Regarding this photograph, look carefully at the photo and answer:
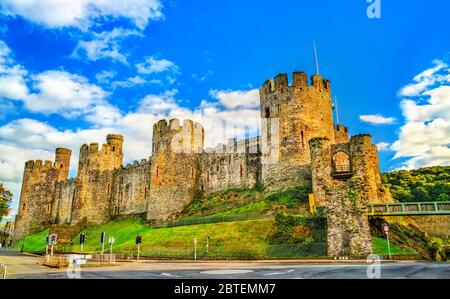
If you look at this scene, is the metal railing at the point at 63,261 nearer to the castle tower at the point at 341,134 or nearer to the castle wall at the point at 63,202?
the castle tower at the point at 341,134

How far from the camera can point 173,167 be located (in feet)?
138

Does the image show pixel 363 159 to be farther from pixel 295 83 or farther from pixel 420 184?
pixel 420 184

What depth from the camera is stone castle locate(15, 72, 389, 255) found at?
31.3 metres

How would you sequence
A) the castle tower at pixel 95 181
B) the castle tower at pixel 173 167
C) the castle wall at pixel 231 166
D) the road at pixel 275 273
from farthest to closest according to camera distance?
the castle tower at pixel 95 181
the castle tower at pixel 173 167
the castle wall at pixel 231 166
the road at pixel 275 273

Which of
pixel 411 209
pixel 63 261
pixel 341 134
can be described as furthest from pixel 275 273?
pixel 341 134

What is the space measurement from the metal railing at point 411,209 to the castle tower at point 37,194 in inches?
2073

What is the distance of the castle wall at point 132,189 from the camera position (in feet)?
160

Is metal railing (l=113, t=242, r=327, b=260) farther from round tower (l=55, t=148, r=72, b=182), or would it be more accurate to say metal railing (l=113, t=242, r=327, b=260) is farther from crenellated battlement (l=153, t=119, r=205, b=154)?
round tower (l=55, t=148, r=72, b=182)

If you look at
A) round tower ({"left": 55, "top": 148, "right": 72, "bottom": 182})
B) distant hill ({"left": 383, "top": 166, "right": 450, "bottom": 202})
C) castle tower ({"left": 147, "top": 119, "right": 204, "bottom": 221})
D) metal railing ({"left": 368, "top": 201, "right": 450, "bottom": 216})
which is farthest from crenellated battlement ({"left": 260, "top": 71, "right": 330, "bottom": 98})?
round tower ({"left": 55, "top": 148, "right": 72, "bottom": 182})

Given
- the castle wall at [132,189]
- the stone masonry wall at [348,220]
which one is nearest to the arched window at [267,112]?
the stone masonry wall at [348,220]

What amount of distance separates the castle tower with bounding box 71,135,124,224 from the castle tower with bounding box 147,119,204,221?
12646 millimetres
